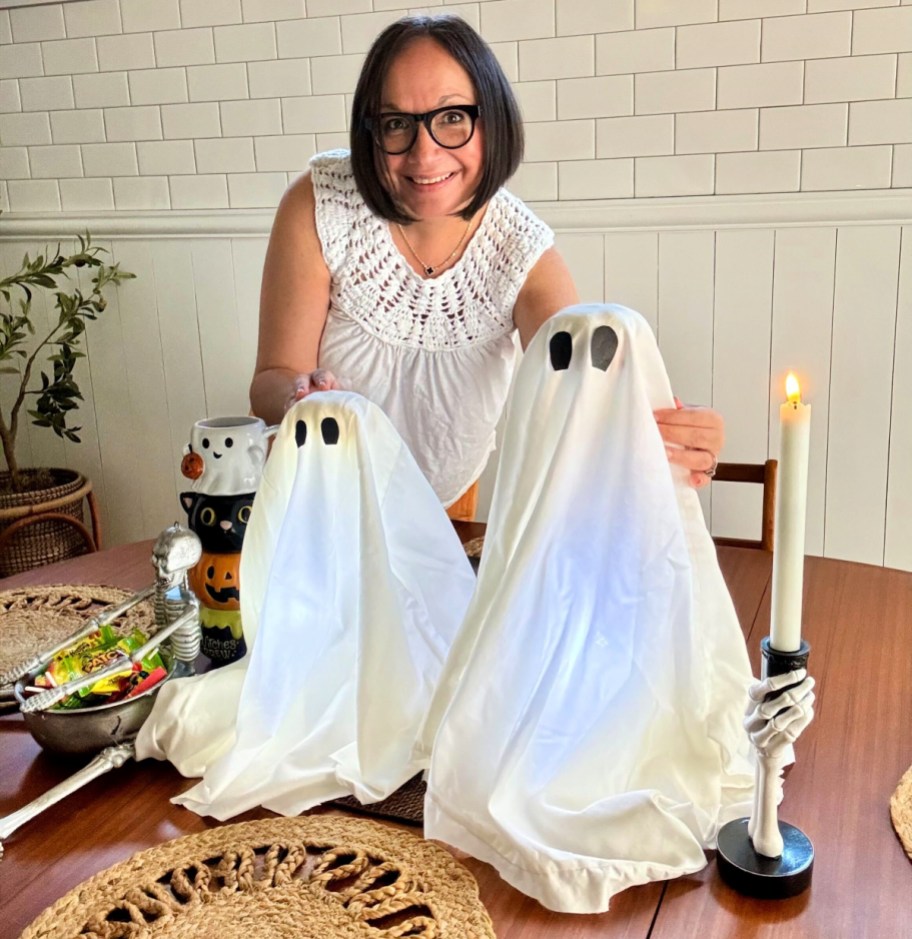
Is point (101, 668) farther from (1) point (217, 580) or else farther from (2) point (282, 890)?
(2) point (282, 890)

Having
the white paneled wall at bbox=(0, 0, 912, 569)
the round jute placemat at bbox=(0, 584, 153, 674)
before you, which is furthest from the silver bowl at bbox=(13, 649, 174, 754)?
the white paneled wall at bbox=(0, 0, 912, 569)

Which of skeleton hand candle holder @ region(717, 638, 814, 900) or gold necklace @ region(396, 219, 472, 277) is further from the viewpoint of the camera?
gold necklace @ region(396, 219, 472, 277)

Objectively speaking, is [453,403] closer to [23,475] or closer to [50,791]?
[50,791]

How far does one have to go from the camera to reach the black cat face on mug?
96 centimetres

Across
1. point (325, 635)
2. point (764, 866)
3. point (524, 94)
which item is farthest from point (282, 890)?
point (524, 94)

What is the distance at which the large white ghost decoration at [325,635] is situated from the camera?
81 centimetres

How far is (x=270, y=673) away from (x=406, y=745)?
0.13 m

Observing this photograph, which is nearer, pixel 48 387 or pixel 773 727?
pixel 773 727

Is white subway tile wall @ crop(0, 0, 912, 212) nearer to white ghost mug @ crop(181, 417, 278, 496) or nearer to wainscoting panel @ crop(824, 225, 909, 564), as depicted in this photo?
wainscoting panel @ crop(824, 225, 909, 564)

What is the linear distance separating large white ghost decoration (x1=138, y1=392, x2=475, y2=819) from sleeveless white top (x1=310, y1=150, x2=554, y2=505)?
647mm

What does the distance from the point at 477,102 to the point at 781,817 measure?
964mm

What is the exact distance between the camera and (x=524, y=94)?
2.19 metres

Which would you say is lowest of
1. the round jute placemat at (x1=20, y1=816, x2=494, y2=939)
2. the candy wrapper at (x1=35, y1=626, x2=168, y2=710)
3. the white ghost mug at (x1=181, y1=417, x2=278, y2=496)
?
the round jute placemat at (x1=20, y1=816, x2=494, y2=939)

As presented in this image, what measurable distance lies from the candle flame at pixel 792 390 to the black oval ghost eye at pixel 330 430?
367 millimetres
